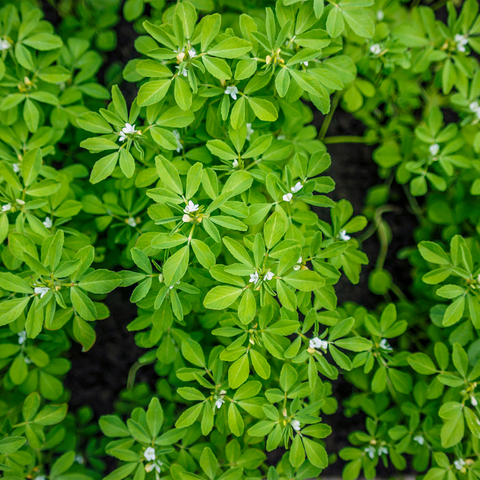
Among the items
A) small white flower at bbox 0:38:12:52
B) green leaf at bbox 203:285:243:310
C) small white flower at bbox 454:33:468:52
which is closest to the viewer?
green leaf at bbox 203:285:243:310

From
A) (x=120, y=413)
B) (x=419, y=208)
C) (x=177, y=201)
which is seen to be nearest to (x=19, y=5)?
(x=177, y=201)

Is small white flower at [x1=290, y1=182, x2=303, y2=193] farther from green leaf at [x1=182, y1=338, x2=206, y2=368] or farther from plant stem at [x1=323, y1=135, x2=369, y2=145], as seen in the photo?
plant stem at [x1=323, y1=135, x2=369, y2=145]

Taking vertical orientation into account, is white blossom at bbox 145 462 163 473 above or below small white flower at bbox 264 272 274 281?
below

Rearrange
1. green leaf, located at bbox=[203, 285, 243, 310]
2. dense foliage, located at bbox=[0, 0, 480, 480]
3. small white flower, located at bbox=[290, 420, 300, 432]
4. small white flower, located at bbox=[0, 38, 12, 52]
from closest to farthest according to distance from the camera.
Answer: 1. green leaf, located at bbox=[203, 285, 243, 310]
2. dense foliage, located at bbox=[0, 0, 480, 480]
3. small white flower, located at bbox=[290, 420, 300, 432]
4. small white flower, located at bbox=[0, 38, 12, 52]

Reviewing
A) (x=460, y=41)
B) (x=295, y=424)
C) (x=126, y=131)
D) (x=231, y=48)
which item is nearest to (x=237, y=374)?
(x=295, y=424)

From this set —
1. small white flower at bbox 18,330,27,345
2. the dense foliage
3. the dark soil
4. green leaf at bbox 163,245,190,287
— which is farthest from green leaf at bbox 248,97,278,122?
small white flower at bbox 18,330,27,345

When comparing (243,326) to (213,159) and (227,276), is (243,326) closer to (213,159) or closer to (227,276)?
(227,276)

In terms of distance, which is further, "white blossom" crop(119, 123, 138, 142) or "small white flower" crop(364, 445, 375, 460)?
"small white flower" crop(364, 445, 375, 460)

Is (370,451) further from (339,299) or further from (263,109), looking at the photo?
(263,109)
